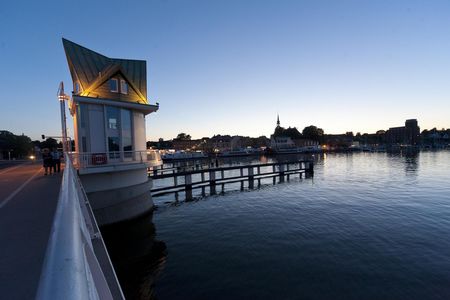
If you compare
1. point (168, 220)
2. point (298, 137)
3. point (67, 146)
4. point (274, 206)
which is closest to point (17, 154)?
point (67, 146)

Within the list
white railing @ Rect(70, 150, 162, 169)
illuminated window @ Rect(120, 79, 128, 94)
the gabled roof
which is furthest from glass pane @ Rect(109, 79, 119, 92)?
white railing @ Rect(70, 150, 162, 169)

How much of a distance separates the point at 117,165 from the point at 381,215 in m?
17.5

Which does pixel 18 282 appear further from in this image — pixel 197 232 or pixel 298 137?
pixel 298 137

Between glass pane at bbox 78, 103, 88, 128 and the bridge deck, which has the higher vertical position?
glass pane at bbox 78, 103, 88, 128

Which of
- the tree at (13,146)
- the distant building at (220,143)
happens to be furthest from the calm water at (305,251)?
the distant building at (220,143)

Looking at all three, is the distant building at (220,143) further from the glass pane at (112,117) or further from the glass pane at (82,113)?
the glass pane at (82,113)

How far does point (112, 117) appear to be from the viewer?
55.4 feet

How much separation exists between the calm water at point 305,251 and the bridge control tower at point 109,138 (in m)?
3.03

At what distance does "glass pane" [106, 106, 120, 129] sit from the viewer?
16.7 metres

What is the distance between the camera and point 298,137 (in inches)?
6270

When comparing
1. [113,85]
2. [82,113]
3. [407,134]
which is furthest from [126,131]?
[407,134]

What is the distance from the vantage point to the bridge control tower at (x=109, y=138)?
47.6ft

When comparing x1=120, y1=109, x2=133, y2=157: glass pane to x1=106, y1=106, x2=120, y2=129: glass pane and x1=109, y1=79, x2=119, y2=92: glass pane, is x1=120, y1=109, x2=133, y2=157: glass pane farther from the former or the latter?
x1=109, y1=79, x2=119, y2=92: glass pane

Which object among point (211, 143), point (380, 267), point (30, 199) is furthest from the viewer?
point (211, 143)
